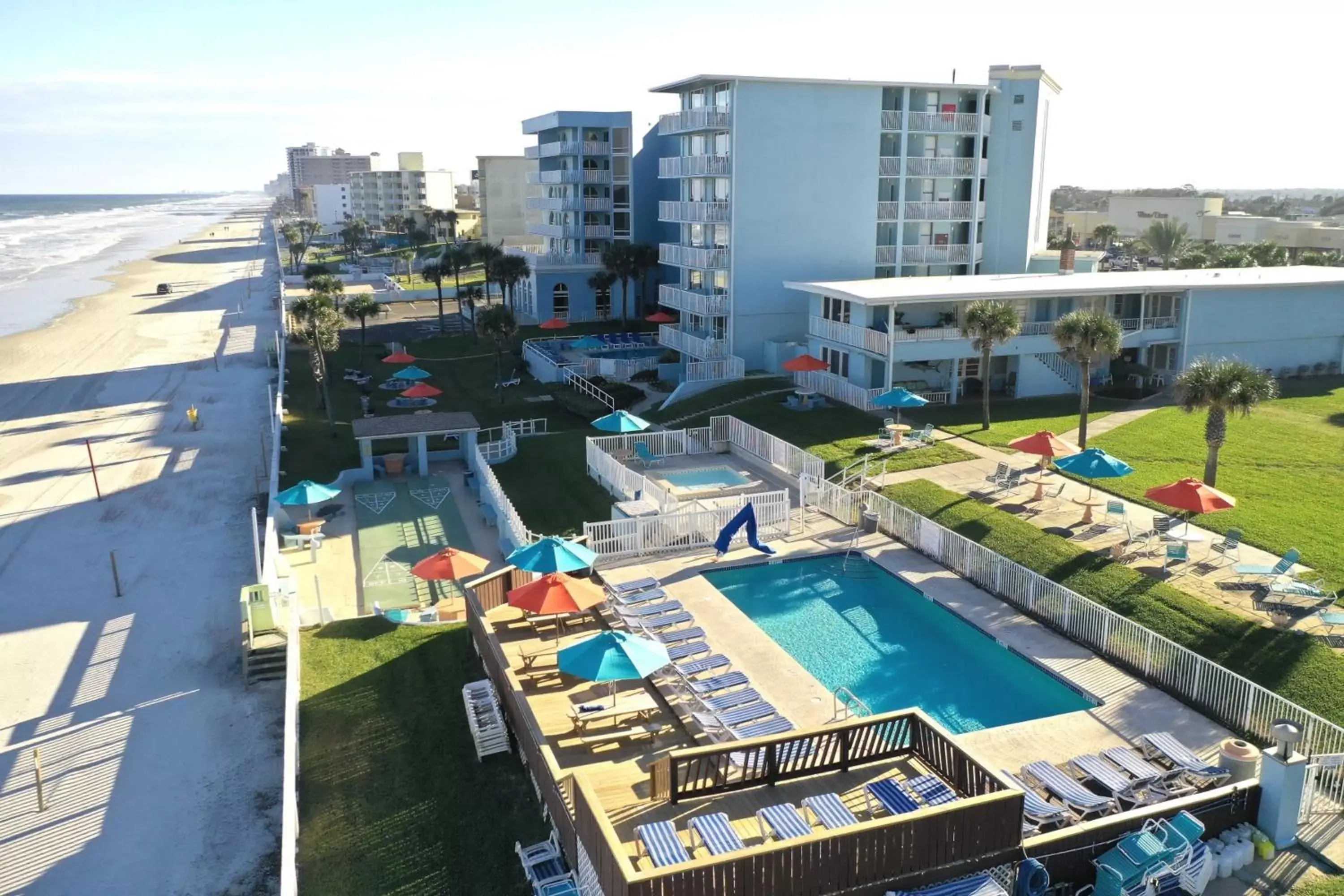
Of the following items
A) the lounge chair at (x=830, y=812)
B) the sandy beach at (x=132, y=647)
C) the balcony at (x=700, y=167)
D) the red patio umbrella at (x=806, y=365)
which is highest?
the balcony at (x=700, y=167)

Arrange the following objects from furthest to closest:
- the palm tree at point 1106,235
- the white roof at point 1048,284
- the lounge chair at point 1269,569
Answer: the palm tree at point 1106,235 → the white roof at point 1048,284 → the lounge chair at point 1269,569

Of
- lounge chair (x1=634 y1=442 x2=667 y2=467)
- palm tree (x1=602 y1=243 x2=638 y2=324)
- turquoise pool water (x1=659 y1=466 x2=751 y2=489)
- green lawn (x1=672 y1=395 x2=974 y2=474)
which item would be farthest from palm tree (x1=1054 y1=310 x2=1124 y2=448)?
palm tree (x1=602 y1=243 x2=638 y2=324)

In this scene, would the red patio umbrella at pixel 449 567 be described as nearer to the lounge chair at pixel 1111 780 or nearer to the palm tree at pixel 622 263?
the lounge chair at pixel 1111 780

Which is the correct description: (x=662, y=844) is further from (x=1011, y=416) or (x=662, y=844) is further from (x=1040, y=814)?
(x=1011, y=416)

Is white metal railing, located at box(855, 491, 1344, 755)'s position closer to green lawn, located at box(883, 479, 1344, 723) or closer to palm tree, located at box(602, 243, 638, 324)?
green lawn, located at box(883, 479, 1344, 723)

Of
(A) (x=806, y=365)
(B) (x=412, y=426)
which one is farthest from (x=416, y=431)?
(A) (x=806, y=365)

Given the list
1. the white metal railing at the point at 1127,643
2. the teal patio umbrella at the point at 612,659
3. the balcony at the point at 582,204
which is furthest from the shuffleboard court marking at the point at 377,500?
the balcony at the point at 582,204

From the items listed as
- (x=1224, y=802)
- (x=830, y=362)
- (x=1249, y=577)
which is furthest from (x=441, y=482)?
(x=1224, y=802)

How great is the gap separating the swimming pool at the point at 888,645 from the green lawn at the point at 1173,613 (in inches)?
114

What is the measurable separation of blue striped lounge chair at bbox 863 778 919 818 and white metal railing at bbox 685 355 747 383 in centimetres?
3185

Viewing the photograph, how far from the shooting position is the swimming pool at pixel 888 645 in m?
18.7

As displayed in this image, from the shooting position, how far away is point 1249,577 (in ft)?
71.3

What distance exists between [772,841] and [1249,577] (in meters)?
15.0

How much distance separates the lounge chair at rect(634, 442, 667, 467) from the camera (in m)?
34.4
